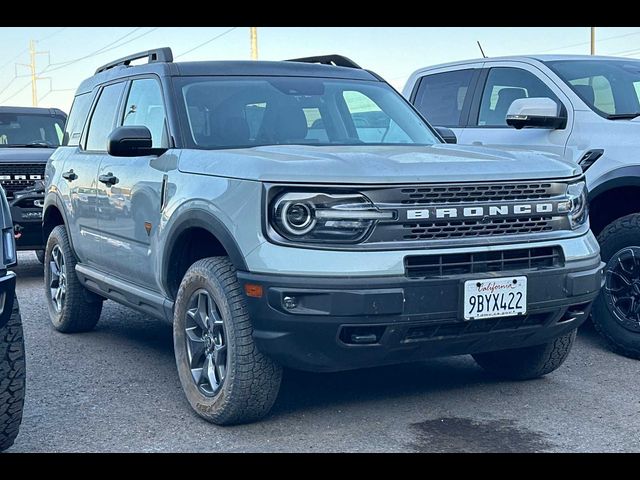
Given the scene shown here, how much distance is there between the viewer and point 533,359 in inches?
211

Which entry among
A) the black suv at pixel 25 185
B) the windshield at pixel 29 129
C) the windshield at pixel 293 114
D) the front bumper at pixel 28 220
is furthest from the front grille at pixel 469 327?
the windshield at pixel 29 129

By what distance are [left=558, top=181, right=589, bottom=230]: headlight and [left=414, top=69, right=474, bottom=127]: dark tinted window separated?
9.09 feet

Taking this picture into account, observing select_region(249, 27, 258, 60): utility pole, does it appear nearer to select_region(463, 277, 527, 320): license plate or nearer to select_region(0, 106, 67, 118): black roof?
select_region(0, 106, 67, 118): black roof

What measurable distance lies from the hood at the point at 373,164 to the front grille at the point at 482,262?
13.8 inches

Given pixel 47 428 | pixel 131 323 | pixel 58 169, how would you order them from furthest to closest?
pixel 131 323
pixel 58 169
pixel 47 428

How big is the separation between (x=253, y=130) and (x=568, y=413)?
228cm

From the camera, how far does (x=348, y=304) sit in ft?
13.6

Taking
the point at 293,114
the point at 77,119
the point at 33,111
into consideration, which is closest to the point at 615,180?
the point at 293,114

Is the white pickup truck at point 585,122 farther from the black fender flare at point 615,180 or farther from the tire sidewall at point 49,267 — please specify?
the tire sidewall at point 49,267

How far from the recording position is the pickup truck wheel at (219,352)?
14.5 feet

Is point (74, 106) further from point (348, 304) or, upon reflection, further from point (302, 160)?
point (348, 304)

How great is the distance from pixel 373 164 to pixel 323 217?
0.37 meters

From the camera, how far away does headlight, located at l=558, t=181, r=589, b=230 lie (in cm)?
479
